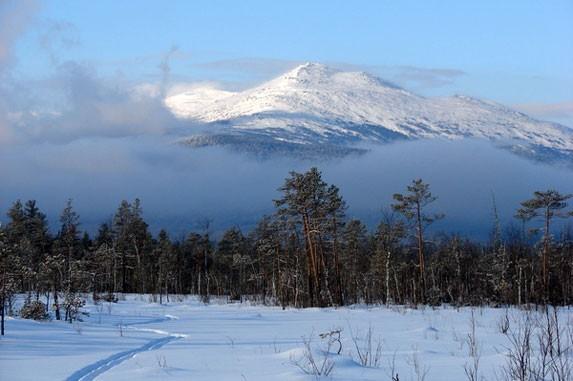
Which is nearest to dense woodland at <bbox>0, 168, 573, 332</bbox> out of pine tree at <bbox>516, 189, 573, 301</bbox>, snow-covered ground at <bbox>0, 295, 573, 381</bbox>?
pine tree at <bbox>516, 189, 573, 301</bbox>

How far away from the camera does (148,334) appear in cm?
1633

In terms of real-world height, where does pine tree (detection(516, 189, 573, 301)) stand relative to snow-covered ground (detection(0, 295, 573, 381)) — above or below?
above

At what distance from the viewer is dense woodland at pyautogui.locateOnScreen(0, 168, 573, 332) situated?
1324 inches

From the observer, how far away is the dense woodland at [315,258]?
33625mm

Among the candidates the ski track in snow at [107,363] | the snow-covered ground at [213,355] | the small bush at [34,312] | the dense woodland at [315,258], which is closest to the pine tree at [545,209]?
the dense woodland at [315,258]

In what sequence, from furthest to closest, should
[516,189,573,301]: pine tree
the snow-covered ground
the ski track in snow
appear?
[516,189,573,301]: pine tree < the ski track in snow < the snow-covered ground

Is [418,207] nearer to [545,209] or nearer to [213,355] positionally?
[545,209]

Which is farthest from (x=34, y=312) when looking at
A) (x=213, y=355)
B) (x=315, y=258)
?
(x=315, y=258)

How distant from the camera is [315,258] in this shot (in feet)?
129

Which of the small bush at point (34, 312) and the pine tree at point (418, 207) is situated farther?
the pine tree at point (418, 207)

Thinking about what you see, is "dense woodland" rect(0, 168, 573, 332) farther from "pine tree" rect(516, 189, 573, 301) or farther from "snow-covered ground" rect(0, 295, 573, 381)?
"snow-covered ground" rect(0, 295, 573, 381)

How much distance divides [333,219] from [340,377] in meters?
32.1

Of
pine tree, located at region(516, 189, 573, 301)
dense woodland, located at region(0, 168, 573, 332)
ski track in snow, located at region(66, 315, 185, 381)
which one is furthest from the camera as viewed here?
pine tree, located at region(516, 189, 573, 301)

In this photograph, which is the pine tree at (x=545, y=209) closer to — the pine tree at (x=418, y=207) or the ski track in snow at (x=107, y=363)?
the pine tree at (x=418, y=207)
